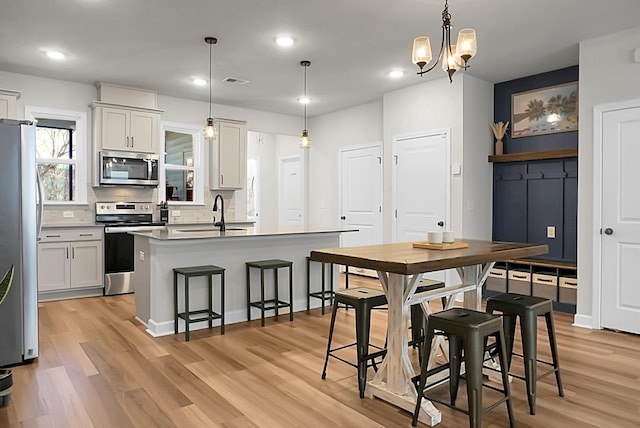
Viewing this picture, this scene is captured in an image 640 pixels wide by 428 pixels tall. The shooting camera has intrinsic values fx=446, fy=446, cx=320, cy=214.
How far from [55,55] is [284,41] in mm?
2544

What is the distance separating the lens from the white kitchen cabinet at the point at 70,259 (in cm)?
537

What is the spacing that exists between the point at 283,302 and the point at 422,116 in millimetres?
3063

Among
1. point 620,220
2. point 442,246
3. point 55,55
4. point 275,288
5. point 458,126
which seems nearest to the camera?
point 442,246

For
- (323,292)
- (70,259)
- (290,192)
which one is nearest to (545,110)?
(323,292)

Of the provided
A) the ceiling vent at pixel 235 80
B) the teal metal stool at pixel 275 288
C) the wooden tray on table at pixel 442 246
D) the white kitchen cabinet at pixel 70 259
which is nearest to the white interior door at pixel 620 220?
the wooden tray on table at pixel 442 246

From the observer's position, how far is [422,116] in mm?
5898

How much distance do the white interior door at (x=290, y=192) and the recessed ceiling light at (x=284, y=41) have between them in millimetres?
→ 4144

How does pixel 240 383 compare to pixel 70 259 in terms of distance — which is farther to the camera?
pixel 70 259

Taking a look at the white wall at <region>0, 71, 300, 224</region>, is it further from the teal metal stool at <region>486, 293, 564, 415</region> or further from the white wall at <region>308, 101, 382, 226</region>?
the teal metal stool at <region>486, 293, 564, 415</region>

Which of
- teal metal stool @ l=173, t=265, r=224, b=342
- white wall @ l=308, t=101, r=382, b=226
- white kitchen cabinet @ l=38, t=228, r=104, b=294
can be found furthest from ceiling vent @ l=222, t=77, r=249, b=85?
teal metal stool @ l=173, t=265, r=224, b=342

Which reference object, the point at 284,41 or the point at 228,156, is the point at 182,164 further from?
the point at 284,41

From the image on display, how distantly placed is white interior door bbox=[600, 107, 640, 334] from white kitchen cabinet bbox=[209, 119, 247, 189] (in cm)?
491

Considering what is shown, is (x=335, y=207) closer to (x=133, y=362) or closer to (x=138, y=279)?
(x=138, y=279)

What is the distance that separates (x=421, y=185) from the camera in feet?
19.5
